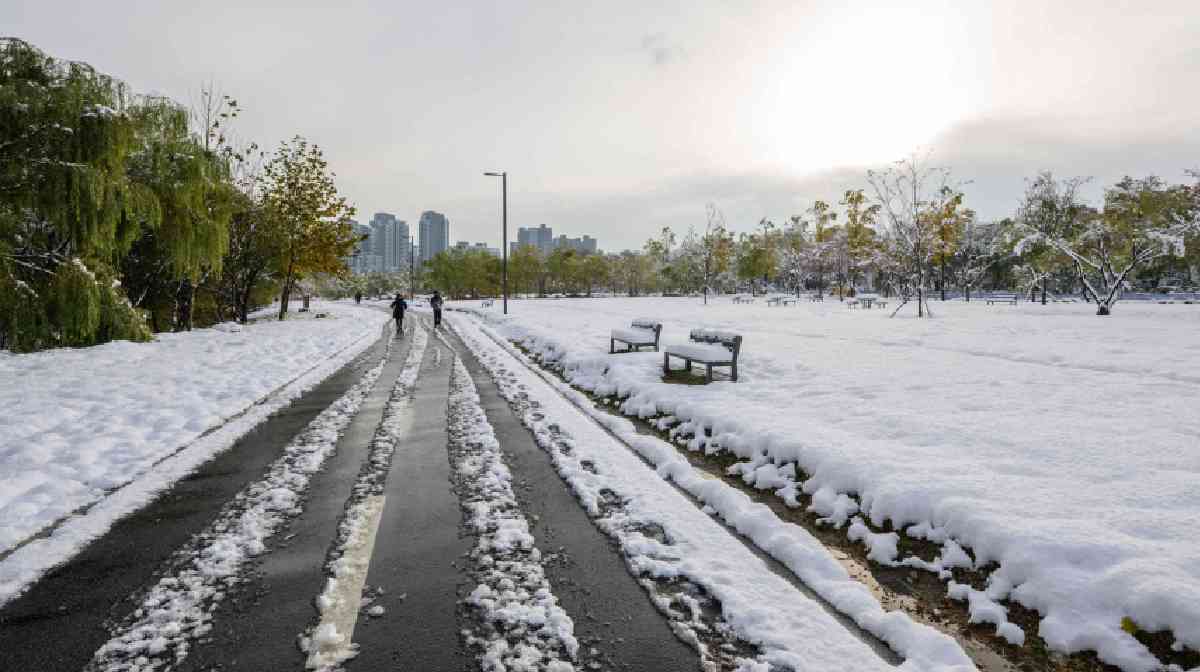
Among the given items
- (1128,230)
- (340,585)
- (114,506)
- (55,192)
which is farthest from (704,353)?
(1128,230)

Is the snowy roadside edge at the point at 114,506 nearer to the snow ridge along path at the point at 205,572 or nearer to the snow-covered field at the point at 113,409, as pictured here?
the snow-covered field at the point at 113,409

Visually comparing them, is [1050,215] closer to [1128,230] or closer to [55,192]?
[1128,230]

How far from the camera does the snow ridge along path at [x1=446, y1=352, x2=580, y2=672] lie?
269 centimetres

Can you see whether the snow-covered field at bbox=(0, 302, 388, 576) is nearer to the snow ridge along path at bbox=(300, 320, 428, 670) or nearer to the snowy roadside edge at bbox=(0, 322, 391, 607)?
the snowy roadside edge at bbox=(0, 322, 391, 607)

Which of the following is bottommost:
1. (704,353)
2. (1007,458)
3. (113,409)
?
(113,409)

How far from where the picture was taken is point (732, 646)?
281 centimetres

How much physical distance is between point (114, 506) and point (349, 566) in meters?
2.63

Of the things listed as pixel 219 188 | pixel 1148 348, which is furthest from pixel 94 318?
pixel 1148 348

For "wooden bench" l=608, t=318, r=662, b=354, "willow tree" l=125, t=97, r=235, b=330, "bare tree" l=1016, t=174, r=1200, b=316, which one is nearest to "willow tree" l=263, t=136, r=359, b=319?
"willow tree" l=125, t=97, r=235, b=330

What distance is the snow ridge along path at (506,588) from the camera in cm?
269

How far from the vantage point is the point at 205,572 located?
346 cm

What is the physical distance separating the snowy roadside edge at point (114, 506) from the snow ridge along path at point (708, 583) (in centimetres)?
362

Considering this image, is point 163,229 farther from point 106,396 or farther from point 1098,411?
point 1098,411

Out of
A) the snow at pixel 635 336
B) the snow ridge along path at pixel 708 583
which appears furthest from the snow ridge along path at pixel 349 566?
the snow at pixel 635 336
